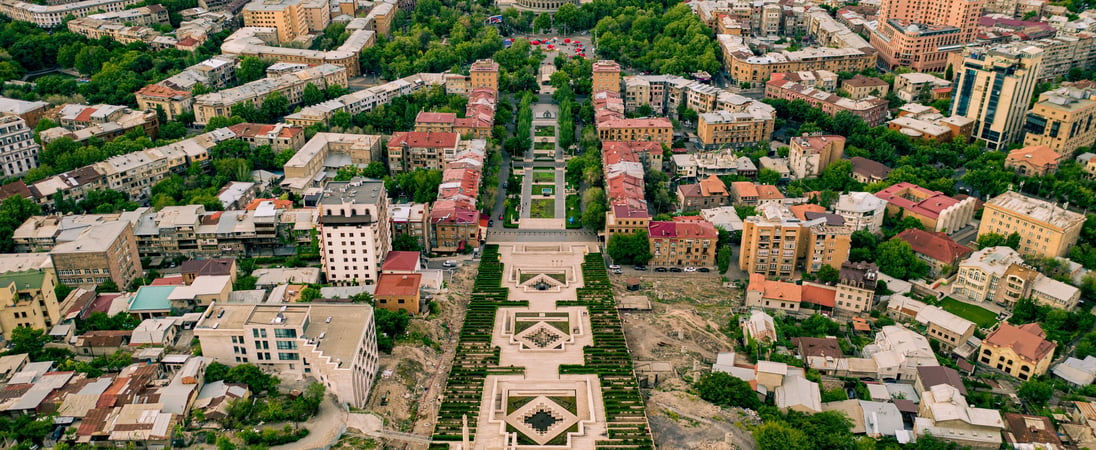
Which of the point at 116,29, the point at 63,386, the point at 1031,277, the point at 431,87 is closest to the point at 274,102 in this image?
the point at 431,87

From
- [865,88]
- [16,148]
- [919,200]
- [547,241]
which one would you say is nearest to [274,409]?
[547,241]

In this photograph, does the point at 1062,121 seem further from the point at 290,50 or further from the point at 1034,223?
the point at 290,50

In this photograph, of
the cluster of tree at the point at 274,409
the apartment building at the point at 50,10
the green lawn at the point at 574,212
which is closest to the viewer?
the cluster of tree at the point at 274,409

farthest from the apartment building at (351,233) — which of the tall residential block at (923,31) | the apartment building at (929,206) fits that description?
the tall residential block at (923,31)

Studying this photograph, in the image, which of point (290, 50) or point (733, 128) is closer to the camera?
point (733, 128)

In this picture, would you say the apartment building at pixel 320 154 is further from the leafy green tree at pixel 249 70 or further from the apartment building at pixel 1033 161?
the apartment building at pixel 1033 161

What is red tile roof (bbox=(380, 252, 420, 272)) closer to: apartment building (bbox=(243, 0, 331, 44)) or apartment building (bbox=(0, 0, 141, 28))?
apartment building (bbox=(243, 0, 331, 44))
